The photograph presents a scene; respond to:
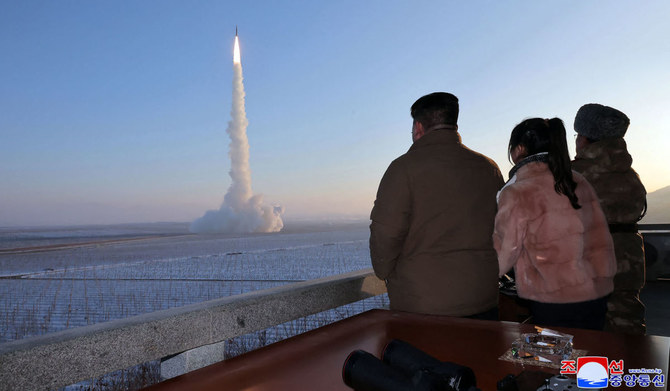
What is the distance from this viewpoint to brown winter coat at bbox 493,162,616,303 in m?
2.60

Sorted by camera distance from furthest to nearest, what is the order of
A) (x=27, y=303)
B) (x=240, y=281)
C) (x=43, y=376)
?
(x=240, y=281) → (x=27, y=303) → (x=43, y=376)

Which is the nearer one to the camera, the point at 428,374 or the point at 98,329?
the point at 428,374

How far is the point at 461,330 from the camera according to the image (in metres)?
1.97

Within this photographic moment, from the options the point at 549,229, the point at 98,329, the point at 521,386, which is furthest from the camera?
the point at 549,229

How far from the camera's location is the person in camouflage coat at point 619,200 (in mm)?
3783

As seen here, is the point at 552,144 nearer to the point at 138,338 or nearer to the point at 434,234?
the point at 434,234

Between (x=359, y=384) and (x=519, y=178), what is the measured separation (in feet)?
6.32

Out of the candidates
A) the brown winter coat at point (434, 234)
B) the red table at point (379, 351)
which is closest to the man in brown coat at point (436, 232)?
the brown winter coat at point (434, 234)

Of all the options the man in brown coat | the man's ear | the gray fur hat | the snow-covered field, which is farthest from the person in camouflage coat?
the snow-covered field

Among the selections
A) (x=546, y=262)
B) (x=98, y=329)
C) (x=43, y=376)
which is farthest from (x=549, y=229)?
(x=43, y=376)

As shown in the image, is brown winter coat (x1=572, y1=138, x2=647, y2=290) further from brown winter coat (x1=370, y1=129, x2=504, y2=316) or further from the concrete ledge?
the concrete ledge

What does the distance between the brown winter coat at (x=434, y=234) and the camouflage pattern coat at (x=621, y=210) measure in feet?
4.94

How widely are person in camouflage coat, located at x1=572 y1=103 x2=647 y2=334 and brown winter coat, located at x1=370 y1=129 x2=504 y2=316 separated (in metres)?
1.51

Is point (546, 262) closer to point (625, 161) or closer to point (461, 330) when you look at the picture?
point (461, 330)
